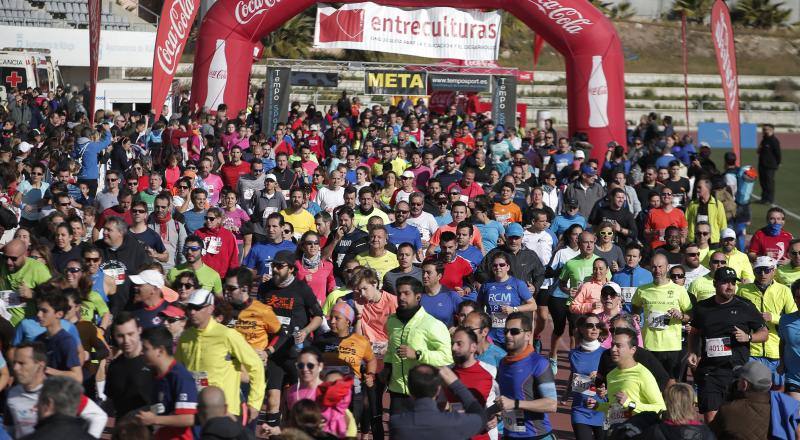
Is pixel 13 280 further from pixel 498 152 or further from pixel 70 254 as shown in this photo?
pixel 498 152

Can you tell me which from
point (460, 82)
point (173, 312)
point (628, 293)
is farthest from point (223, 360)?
point (460, 82)

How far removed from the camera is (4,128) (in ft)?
69.9

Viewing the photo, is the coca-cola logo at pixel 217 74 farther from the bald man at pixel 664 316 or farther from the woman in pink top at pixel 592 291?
the bald man at pixel 664 316

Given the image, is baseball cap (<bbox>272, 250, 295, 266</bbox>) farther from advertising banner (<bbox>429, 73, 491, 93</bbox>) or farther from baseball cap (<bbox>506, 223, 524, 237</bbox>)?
advertising banner (<bbox>429, 73, 491, 93</bbox>)

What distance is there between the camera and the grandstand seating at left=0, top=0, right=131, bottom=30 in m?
38.6

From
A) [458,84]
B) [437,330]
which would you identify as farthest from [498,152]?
[437,330]

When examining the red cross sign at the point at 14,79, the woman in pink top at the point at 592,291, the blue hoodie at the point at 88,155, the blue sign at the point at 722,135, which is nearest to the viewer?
the woman in pink top at the point at 592,291

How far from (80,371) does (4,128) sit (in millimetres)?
14617

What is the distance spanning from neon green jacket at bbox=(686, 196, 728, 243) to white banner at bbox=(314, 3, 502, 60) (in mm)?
10173

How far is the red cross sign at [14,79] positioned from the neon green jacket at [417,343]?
2487 cm

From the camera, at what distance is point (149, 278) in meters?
8.69

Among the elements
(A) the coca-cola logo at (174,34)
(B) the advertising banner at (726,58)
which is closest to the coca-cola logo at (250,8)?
(A) the coca-cola logo at (174,34)

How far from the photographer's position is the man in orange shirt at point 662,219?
13.6m

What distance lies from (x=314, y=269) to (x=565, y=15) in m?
12.2
